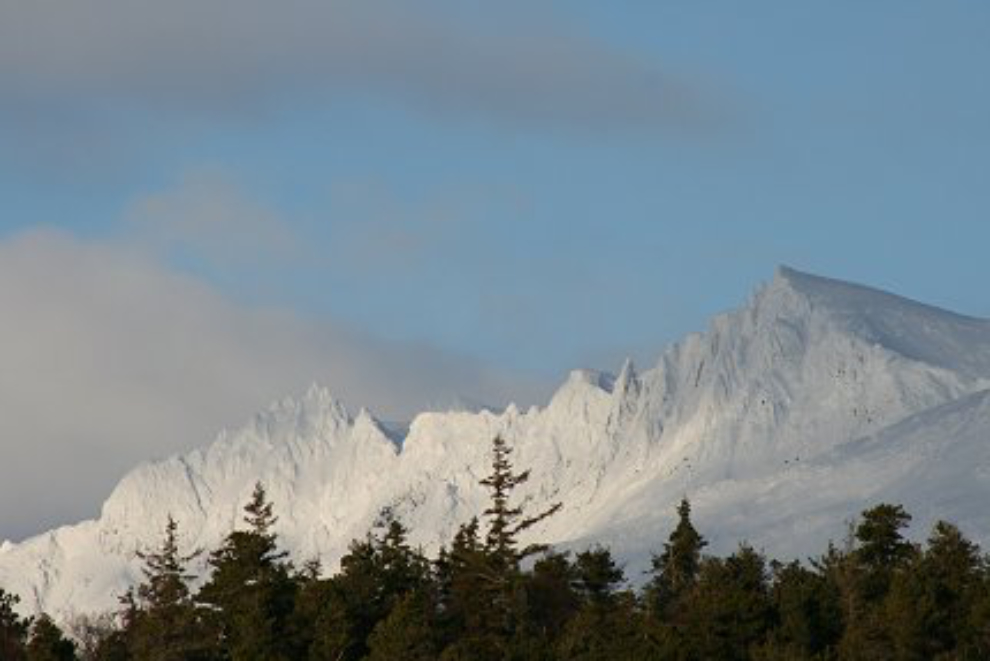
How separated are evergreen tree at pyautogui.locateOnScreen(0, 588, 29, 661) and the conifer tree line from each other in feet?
0.60

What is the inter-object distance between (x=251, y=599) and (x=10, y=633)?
16.3m

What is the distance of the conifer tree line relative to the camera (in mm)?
153625

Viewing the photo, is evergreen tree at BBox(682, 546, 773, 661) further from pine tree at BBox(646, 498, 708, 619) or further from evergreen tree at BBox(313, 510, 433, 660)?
pine tree at BBox(646, 498, 708, 619)

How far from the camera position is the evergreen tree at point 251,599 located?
158m

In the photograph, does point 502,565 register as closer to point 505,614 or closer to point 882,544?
point 505,614

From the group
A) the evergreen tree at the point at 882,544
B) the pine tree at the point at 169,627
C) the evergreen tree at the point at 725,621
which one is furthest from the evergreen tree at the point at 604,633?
the pine tree at the point at 169,627

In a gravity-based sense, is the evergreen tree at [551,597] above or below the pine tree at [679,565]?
below

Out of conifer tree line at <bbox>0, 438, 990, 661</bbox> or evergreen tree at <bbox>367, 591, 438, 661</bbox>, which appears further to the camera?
conifer tree line at <bbox>0, 438, 990, 661</bbox>

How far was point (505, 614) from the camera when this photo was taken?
542 ft

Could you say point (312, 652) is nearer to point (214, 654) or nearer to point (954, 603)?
point (214, 654)

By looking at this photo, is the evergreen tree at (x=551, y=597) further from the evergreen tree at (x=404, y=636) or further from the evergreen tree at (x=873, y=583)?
the evergreen tree at (x=873, y=583)

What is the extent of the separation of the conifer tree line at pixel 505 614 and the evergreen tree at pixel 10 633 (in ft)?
0.60

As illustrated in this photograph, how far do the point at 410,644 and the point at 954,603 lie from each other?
1515 inches

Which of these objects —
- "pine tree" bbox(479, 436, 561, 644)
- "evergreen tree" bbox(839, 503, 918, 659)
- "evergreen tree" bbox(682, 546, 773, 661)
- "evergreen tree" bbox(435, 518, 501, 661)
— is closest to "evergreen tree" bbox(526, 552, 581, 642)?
"pine tree" bbox(479, 436, 561, 644)
